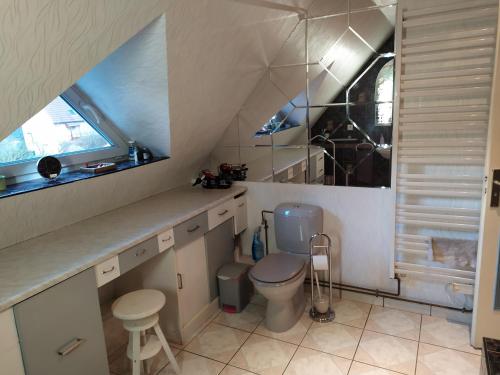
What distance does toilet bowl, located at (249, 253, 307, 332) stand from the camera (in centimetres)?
Result: 251

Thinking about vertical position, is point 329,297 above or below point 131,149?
below

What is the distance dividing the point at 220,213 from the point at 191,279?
20.6 inches

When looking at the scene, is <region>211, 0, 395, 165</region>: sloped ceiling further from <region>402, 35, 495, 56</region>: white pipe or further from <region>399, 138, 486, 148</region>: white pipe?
<region>399, 138, 486, 148</region>: white pipe

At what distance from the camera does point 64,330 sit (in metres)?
1.68

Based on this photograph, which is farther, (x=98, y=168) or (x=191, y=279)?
(x=191, y=279)

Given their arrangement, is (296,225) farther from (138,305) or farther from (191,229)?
(138,305)

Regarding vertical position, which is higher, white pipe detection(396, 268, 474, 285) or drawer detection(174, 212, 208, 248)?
drawer detection(174, 212, 208, 248)

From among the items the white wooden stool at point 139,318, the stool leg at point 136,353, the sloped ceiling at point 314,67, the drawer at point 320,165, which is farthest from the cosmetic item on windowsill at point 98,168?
the drawer at point 320,165

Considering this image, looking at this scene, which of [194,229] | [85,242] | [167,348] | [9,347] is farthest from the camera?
[194,229]

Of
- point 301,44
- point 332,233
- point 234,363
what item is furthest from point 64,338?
point 301,44

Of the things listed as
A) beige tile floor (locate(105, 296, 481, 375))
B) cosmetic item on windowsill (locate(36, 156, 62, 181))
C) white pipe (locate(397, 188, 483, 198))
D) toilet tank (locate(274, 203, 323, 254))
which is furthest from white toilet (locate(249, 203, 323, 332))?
cosmetic item on windowsill (locate(36, 156, 62, 181))

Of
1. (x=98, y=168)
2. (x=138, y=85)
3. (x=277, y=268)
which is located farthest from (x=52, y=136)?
(x=277, y=268)

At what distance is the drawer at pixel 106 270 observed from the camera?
6.08 ft

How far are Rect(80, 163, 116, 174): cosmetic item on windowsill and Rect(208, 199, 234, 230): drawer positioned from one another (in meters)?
0.72
